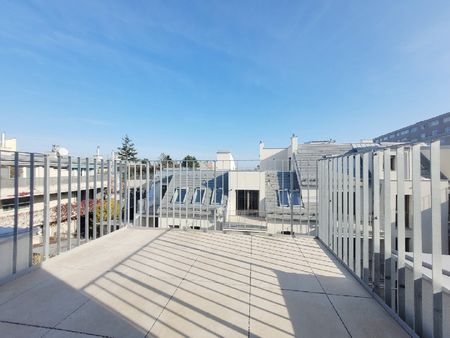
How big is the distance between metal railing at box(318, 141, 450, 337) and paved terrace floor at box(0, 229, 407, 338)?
189mm

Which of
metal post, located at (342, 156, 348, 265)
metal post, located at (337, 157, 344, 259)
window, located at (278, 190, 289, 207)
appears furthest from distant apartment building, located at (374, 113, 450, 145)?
metal post, located at (342, 156, 348, 265)

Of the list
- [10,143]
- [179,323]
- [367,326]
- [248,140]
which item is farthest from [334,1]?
[10,143]

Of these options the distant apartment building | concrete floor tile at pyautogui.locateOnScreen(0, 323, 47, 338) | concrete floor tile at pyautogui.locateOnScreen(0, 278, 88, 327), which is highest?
the distant apartment building

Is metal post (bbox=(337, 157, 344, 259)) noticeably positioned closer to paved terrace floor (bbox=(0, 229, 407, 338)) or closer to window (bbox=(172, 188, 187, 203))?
paved terrace floor (bbox=(0, 229, 407, 338))

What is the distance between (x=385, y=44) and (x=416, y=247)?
7.30 meters

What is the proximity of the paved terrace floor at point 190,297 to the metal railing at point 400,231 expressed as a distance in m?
0.19

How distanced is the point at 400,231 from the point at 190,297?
5.66 feet

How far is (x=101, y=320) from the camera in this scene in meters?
1.62

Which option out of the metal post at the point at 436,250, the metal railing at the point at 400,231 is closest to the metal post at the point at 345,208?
the metal railing at the point at 400,231

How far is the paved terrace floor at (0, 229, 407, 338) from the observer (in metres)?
1.55

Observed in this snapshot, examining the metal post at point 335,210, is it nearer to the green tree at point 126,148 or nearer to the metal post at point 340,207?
the metal post at point 340,207

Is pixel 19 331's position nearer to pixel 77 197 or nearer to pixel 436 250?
pixel 77 197

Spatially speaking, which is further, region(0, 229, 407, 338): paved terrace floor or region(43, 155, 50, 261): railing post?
region(43, 155, 50, 261): railing post

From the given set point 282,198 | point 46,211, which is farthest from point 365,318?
point 46,211
